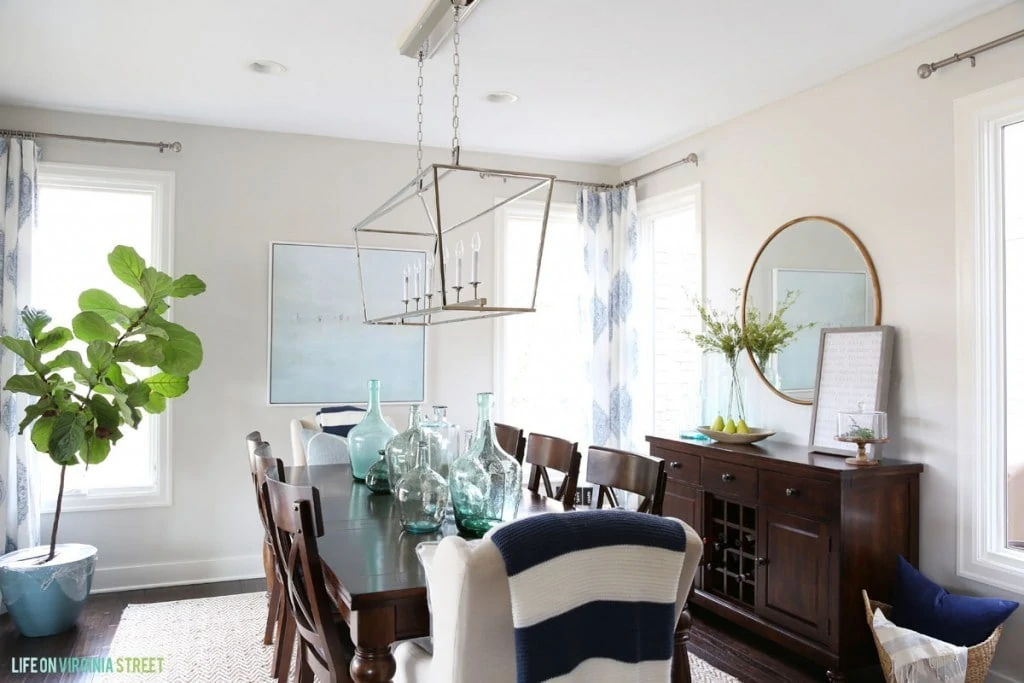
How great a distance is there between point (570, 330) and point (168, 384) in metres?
2.58

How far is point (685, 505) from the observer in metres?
3.80

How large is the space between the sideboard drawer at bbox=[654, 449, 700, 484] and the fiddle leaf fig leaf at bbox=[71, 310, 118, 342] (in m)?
2.77

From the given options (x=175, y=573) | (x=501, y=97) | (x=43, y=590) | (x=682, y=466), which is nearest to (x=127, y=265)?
(x=43, y=590)

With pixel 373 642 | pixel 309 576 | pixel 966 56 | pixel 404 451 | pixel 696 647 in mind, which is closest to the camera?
pixel 373 642

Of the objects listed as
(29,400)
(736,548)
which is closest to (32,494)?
(29,400)

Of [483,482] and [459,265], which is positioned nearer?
[483,482]

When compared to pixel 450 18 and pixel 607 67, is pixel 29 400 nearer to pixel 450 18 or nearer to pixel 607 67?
pixel 450 18

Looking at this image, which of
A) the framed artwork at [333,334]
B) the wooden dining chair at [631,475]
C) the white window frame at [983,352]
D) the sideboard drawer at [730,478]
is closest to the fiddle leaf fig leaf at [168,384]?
the framed artwork at [333,334]

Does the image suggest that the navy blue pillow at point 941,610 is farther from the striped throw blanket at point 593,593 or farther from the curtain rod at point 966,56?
the curtain rod at point 966,56

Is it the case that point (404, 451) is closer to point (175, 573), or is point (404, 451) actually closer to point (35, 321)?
point (35, 321)

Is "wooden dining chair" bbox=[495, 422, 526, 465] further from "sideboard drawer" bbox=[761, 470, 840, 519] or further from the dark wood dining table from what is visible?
"sideboard drawer" bbox=[761, 470, 840, 519]

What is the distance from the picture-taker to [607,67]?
3527mm

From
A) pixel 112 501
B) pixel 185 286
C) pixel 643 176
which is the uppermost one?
pixel 643 176

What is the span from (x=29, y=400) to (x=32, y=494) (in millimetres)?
490
